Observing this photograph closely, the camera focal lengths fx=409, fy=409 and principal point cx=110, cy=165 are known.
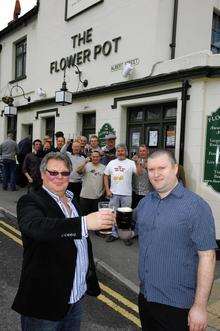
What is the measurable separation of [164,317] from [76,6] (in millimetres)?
11236

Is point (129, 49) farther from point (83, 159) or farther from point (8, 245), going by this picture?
point (8, 245)

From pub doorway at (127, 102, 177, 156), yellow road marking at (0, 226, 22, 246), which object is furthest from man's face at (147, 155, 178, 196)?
pub doorway at (127, 102, 177, 156)

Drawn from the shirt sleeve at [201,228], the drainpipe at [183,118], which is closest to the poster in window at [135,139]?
the drainpipe at [183,118]

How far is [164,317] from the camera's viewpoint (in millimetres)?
2738

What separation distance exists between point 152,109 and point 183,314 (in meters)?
7.61

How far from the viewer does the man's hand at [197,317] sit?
2.54 metres

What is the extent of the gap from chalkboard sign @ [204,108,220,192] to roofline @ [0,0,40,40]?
9.01 meters

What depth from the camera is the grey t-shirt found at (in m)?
8.16

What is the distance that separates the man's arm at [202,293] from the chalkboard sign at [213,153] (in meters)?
5.64

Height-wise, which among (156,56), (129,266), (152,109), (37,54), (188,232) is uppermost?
(37,54)

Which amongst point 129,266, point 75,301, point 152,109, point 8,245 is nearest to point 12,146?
point 152,109

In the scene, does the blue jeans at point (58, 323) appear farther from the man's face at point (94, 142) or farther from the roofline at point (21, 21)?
the roofline at point (21, 21)

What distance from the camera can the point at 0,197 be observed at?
11.8 m

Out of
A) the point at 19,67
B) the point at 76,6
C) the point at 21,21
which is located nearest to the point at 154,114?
the point at 76,6
